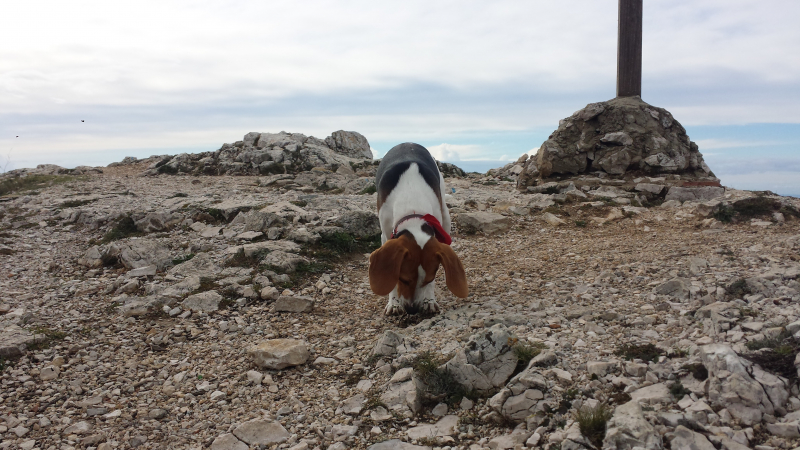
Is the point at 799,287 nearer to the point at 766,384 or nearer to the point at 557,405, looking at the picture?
the point at 766,384

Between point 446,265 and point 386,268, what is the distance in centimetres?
57

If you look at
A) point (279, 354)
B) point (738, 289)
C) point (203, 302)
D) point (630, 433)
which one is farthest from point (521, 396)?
point (203, 302)

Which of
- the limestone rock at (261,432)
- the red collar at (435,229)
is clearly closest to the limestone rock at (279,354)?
the limestone rock at (261,432)

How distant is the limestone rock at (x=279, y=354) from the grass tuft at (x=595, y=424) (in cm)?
262

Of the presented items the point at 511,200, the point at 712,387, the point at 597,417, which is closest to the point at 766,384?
the point at 712,387

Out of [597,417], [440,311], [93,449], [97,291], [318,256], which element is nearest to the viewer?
[597,417]

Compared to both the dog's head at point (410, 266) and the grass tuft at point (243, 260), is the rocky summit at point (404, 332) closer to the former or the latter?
the grass tuft at point (243, 260)

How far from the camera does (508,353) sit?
12.1ft

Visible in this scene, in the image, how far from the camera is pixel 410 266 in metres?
4.77

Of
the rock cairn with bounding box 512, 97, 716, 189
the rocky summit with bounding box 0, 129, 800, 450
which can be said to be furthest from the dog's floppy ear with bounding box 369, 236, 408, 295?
the rock cairn with bounding box 512, 97, 716, 189

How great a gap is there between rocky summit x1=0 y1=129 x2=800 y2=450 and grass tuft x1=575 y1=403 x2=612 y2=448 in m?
0.01

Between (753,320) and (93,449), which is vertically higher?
(753,320)

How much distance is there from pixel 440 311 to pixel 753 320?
2713mm

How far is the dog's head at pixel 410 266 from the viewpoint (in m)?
4.63
